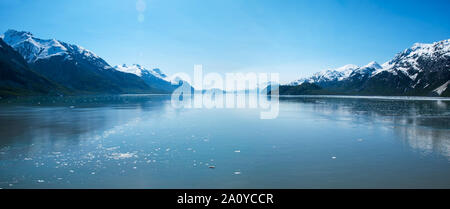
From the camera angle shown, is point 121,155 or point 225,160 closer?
point 225,160

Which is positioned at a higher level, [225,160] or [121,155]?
[121,155]

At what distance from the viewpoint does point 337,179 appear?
15234mm

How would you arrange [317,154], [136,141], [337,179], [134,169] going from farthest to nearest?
[136,141], [317,154], [134,169], [337,179]

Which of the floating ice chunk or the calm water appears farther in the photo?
the floating ice chunk

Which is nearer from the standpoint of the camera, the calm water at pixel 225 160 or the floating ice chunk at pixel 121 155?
the calm water at pixel 225 160
